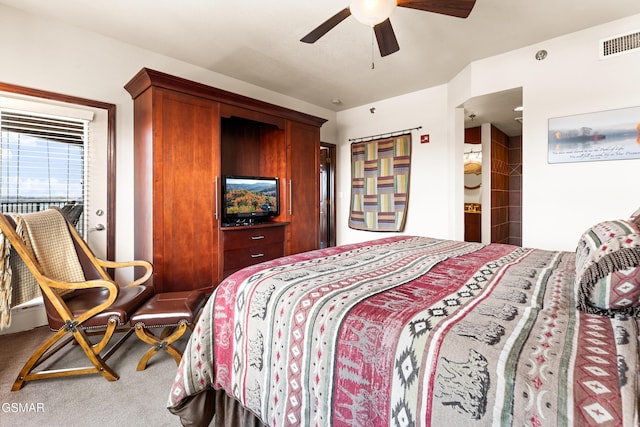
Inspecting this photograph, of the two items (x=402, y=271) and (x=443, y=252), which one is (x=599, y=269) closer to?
(x=402, y=271)

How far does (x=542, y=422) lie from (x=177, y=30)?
355 cm

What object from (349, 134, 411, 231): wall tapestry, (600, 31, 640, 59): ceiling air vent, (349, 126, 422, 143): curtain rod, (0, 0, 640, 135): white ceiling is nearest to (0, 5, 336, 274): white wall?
(0, 0, 640, 135): white ceiling

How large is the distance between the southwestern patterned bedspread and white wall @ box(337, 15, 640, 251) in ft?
6.36

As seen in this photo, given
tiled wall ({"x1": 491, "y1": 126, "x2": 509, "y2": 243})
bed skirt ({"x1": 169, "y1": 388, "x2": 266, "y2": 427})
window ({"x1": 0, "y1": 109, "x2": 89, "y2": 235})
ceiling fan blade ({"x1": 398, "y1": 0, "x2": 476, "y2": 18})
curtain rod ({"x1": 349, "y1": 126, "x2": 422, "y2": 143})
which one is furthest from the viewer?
tiled wall ({"x1": 491, "y1": 126, "x2": 509, "y2": 243})

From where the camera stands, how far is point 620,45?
269cm

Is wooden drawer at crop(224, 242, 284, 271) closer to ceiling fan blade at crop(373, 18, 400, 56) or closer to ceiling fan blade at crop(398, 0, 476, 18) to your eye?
ceiling fan blade at crop(373, 18, 400, 56)

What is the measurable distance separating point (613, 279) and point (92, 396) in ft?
7.92

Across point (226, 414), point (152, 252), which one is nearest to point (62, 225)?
point (152, 252)

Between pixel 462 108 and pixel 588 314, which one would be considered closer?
pixel 588 314

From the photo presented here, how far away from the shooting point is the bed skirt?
1249mm

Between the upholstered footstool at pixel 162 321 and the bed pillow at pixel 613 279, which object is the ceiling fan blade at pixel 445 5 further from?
the upholstered footstool at pixel 162 321

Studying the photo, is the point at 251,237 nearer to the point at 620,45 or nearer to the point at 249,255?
the point at 249,255

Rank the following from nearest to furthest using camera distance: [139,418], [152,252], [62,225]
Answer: [139,418] → [62,225] → [152,252]

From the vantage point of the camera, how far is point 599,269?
90cm
